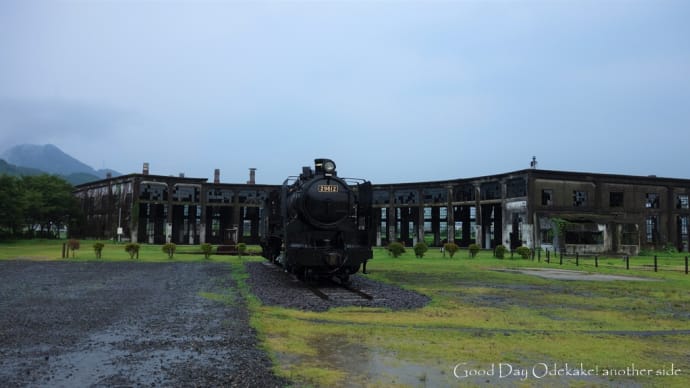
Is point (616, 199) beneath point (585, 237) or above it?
above

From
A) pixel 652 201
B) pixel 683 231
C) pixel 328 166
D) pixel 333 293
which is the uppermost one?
pixel 652 201

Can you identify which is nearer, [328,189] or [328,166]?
[328,189]

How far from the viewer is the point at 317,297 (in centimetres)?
1226

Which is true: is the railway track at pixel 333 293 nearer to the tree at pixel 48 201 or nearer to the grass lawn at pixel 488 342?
the grass lawn at pixel 488 342

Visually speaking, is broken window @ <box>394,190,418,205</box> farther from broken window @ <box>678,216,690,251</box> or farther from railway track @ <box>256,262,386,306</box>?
railway track @ <box>256,262,386,306</box>

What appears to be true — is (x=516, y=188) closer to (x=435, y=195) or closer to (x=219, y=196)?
(x=435, y=195)

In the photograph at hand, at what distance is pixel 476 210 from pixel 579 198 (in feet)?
34.1

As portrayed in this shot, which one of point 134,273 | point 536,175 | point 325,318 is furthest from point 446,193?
point 325,318

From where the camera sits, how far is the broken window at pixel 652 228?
4906 centimetres

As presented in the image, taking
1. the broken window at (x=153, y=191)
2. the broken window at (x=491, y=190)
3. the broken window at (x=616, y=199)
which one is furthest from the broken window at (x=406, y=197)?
the broken window at (x=153, y=191)

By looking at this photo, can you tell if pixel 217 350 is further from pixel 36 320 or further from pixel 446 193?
pixel 446 193

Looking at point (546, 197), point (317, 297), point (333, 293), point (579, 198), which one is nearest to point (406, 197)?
point (546, 197)

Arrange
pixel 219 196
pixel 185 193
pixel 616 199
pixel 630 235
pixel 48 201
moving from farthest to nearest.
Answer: pixel 219 196 → pixel 48 201 → pixel 185 193 → pixel 616 199 → pixel 630 235

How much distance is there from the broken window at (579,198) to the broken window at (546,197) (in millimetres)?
2948
